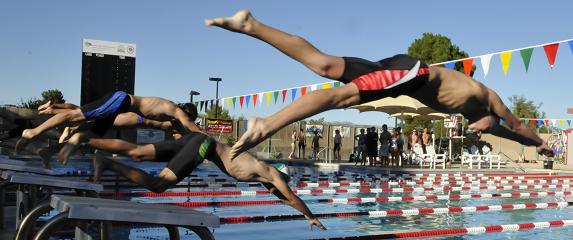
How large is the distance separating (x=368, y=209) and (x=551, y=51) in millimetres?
4994

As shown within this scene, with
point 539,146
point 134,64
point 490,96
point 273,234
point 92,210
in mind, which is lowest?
point 273,234

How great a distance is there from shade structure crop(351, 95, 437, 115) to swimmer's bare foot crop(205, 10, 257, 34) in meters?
14.9

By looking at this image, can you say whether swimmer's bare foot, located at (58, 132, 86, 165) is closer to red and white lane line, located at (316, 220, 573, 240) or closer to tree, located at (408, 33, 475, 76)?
red and white lane line, located at (316, 220, 573, 240)

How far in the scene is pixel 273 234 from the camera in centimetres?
624

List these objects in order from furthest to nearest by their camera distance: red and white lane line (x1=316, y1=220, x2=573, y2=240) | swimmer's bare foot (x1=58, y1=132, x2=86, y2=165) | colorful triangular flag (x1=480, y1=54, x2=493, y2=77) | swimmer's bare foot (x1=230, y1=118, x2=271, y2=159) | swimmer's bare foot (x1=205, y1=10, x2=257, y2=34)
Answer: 1. colorful triangular flag (x1=480, y1=54, x2=493, y2=77)
2. red and white lane line (x1=316, y1=220, x2=573, y2=240)
3. swimmer's bare foot (x1=58, y1=132, x2=86, y2=165)
4. swimmer's bare foot (x1=205, y1=10, x2=257, y2=34)
5. swimmer's bare foot (x1=230, y1=118, x2=271, y2=159)

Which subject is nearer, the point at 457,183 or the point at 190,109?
the point at 190,109

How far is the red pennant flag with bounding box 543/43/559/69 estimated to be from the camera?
1109 cm

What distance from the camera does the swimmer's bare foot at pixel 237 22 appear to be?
3441 millimetres

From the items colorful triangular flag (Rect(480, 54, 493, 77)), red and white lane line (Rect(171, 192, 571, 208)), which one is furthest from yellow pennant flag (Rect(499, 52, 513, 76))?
red and white lane line (Rect(171, 192, 571, 208))

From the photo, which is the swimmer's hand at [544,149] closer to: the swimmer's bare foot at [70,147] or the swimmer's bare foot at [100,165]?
the swimmer's bare foot at [100,165]

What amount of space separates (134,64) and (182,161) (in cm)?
1425

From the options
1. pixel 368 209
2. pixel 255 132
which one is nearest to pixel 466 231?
pixel 368 209

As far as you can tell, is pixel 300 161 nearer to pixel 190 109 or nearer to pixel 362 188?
pixel 362 188

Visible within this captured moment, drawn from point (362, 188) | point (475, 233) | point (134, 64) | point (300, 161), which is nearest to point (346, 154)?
point (300, 161)
